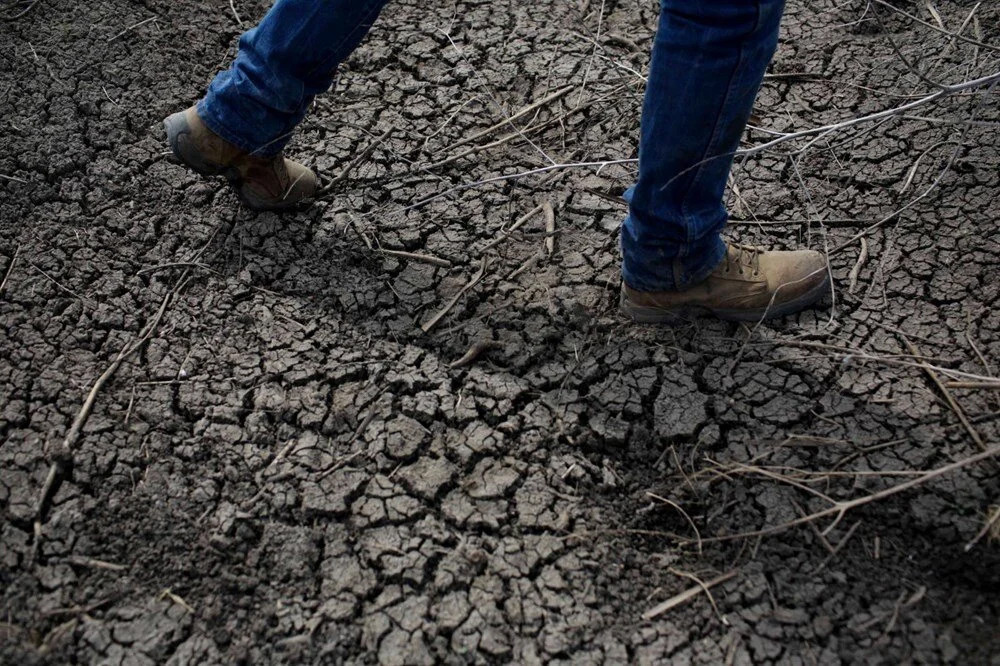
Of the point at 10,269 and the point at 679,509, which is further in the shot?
the point at 10,269

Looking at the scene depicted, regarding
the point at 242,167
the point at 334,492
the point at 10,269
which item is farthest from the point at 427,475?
the point at 10,269

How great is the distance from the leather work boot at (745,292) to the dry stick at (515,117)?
85cm

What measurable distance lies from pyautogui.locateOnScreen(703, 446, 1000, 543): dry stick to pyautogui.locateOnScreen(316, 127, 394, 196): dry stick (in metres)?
1.58

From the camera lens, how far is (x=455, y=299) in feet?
8.18

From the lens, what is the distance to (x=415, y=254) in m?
2.60

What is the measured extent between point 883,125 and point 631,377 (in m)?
1.34

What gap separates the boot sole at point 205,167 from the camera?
2.45 meters

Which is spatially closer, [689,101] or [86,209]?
[689,101]

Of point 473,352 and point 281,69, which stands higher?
point 281,69

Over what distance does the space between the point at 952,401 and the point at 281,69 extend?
1.92 m

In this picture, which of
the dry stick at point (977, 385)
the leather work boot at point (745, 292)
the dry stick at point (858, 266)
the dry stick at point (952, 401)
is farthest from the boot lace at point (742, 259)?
the dry stick at point (977, 385)

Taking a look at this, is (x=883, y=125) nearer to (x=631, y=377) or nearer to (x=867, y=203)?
(x=867, y=203)

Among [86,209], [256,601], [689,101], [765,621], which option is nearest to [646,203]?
[689,101]

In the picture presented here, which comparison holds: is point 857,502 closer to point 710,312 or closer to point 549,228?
point 710,312
